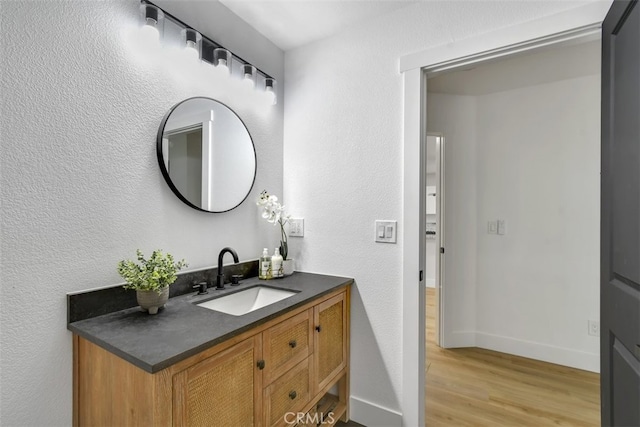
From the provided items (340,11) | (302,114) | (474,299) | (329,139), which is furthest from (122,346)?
(474,299)

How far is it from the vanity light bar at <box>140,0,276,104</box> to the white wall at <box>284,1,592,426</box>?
1.27 feet

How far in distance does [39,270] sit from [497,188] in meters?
3.00

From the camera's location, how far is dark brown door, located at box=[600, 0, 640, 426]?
94cm

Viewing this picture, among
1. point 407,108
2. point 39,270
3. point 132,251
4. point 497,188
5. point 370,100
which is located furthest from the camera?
point 497,188

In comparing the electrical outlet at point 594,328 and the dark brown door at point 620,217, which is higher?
the dark brown door at point 620,217

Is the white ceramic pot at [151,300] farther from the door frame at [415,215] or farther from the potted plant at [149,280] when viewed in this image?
the door frame at [415,215]

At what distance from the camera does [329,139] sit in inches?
74.9

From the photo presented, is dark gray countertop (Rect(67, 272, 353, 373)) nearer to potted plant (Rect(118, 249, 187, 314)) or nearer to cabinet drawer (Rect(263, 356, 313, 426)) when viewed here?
potted plant (Rect(118, 249, 187, 314))

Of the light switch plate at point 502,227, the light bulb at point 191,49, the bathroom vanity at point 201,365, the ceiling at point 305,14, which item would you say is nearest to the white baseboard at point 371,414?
the bathroom vanity at point 201,365

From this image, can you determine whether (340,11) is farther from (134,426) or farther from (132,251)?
(134,426)

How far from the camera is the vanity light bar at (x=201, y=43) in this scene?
130cm

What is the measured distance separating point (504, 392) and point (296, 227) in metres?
1.77

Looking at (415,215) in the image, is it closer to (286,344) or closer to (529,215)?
(286,344)

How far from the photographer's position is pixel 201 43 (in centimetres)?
152
